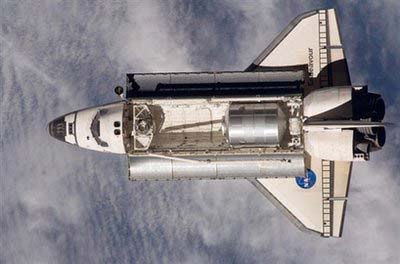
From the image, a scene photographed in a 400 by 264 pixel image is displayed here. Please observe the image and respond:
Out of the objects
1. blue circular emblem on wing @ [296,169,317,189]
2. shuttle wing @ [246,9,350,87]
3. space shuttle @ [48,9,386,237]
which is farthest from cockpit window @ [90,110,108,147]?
blue circular emblem on wing @ [296,169,317,189]

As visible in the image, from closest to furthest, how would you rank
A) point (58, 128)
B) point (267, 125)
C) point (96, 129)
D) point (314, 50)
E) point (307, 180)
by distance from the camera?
Result: point (267, 125) → point (96, 129) → point (314, 50) → point (307, 180) → point (58, 128)

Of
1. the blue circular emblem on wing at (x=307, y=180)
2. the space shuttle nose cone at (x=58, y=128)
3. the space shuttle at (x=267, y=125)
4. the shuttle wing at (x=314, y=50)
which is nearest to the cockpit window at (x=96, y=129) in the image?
the space shuttle at (x=267, y=125)

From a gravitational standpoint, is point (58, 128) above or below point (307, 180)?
above

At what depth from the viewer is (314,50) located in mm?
17609

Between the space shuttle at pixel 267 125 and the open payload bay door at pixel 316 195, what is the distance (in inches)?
1.3

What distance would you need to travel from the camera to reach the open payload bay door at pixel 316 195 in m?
17.6

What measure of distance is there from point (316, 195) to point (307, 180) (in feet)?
1.97

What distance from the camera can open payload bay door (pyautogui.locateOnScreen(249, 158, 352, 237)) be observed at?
17.6 m

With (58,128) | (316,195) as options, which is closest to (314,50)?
(316,195)

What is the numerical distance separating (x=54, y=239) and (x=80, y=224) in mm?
1378

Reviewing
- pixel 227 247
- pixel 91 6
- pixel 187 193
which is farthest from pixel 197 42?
pixel 227 247

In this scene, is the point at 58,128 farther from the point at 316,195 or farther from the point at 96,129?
the point at 316,195

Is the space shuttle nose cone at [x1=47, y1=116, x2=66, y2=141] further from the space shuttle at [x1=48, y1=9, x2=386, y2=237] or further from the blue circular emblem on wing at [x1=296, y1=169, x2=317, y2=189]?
the blue circular emblem on wing at [x1=296, y1=169, x2=317, y2=189]

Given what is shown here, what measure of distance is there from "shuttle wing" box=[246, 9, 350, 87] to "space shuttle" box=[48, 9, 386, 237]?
3 cm
